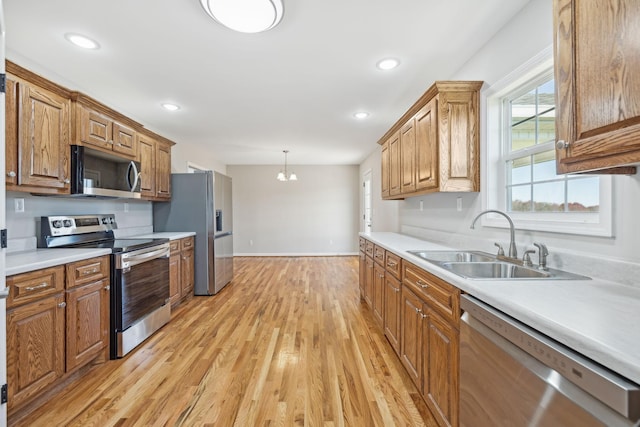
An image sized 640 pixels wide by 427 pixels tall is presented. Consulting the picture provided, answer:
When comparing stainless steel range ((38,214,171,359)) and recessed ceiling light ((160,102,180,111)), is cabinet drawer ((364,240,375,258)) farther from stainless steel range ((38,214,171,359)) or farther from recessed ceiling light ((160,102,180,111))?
recessed ceiling light ((160,102,180,111))

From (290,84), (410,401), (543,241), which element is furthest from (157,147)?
(543,241)

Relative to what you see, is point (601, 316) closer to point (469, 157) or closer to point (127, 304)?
point (469, 157)

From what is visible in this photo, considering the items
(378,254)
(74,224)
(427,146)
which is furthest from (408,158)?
(74,224)

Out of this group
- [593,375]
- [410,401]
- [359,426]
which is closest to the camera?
[593,375]

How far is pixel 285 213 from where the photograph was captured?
24.3ft

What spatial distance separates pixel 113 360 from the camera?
2.29 m

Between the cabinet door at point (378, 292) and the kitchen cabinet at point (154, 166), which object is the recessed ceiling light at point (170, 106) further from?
the cabinet door at point (378, 292)

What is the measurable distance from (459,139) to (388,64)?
0.88 m

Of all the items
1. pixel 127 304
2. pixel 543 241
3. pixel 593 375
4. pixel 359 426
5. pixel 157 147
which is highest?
pixel 157 147

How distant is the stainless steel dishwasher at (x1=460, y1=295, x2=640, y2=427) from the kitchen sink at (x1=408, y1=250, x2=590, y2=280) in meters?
0.29

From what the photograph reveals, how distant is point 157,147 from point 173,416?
10.1 ft

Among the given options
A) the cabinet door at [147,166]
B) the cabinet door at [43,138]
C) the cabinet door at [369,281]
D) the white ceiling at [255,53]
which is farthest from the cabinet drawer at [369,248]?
the cabinet door at [43,138]

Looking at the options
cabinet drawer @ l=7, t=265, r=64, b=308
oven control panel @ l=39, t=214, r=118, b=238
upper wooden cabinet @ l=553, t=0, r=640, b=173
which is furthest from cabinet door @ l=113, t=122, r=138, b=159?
upper wooden cabinet @ l=553, t=0, r=640, b=173

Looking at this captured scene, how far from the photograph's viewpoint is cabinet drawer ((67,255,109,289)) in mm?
1931
